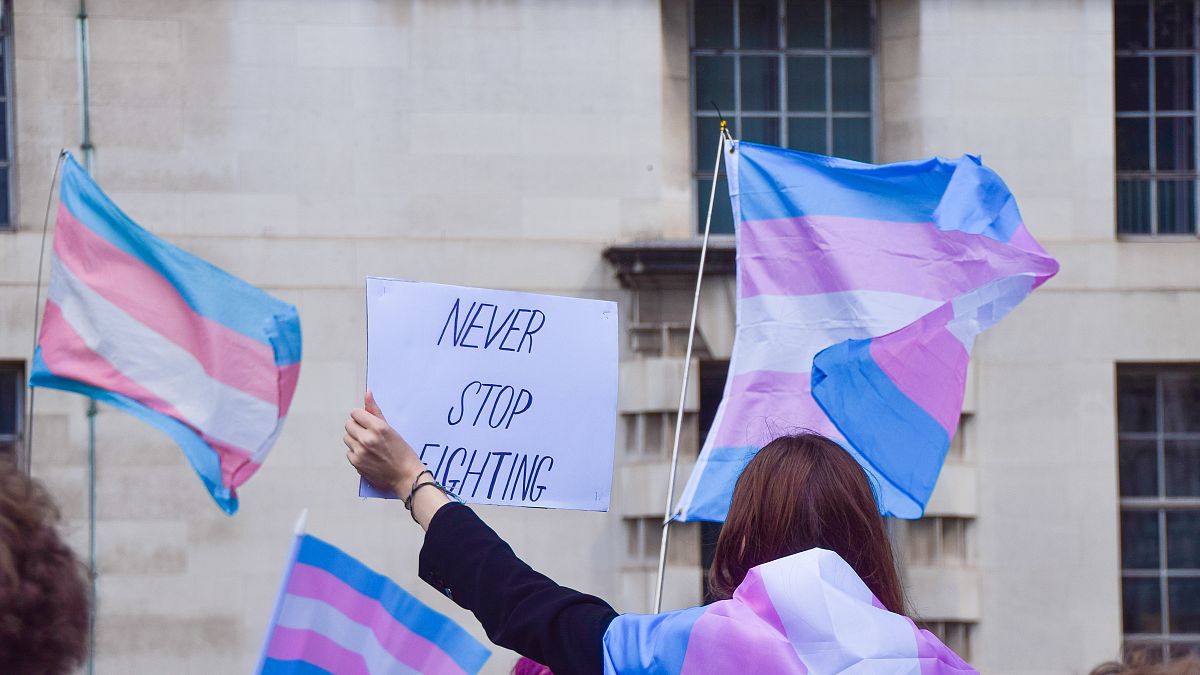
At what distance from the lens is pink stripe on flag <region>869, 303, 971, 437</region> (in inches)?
202

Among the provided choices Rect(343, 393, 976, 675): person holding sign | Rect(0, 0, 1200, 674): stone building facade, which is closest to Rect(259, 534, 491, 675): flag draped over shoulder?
Rect(343, 393, 976, 675): person holding sign

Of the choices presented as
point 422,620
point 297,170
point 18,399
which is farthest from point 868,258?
point 18,399

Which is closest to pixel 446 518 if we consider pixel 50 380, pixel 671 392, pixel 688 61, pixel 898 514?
pixel 898 514

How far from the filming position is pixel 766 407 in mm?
5477

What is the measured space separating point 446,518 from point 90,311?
4342 mm

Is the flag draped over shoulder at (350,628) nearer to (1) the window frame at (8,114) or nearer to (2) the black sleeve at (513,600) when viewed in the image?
(2) the black sleeve at (513,600)

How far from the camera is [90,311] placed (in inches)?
263

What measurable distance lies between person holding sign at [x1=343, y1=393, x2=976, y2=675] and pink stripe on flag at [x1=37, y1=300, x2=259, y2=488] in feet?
12.5

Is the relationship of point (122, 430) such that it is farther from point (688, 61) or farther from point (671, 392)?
point (688, 61)

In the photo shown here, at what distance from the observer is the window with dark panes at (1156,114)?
936 centimetres

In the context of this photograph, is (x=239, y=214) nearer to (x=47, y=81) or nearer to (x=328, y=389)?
(x=328, y=389)

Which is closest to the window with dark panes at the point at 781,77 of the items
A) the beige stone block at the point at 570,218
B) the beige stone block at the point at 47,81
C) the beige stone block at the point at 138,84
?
the beige stone block at the point at 570,218

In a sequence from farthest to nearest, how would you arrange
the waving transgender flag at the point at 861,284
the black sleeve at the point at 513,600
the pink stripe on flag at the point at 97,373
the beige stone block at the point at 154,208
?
the beige stone block at the point at 154,208 → the pink stripe on flag at the point at 97,373 → the waving transgender flag at the point at 861,284 → the black sleeve at the point at 513,600

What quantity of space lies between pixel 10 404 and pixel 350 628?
5153 millimetres
